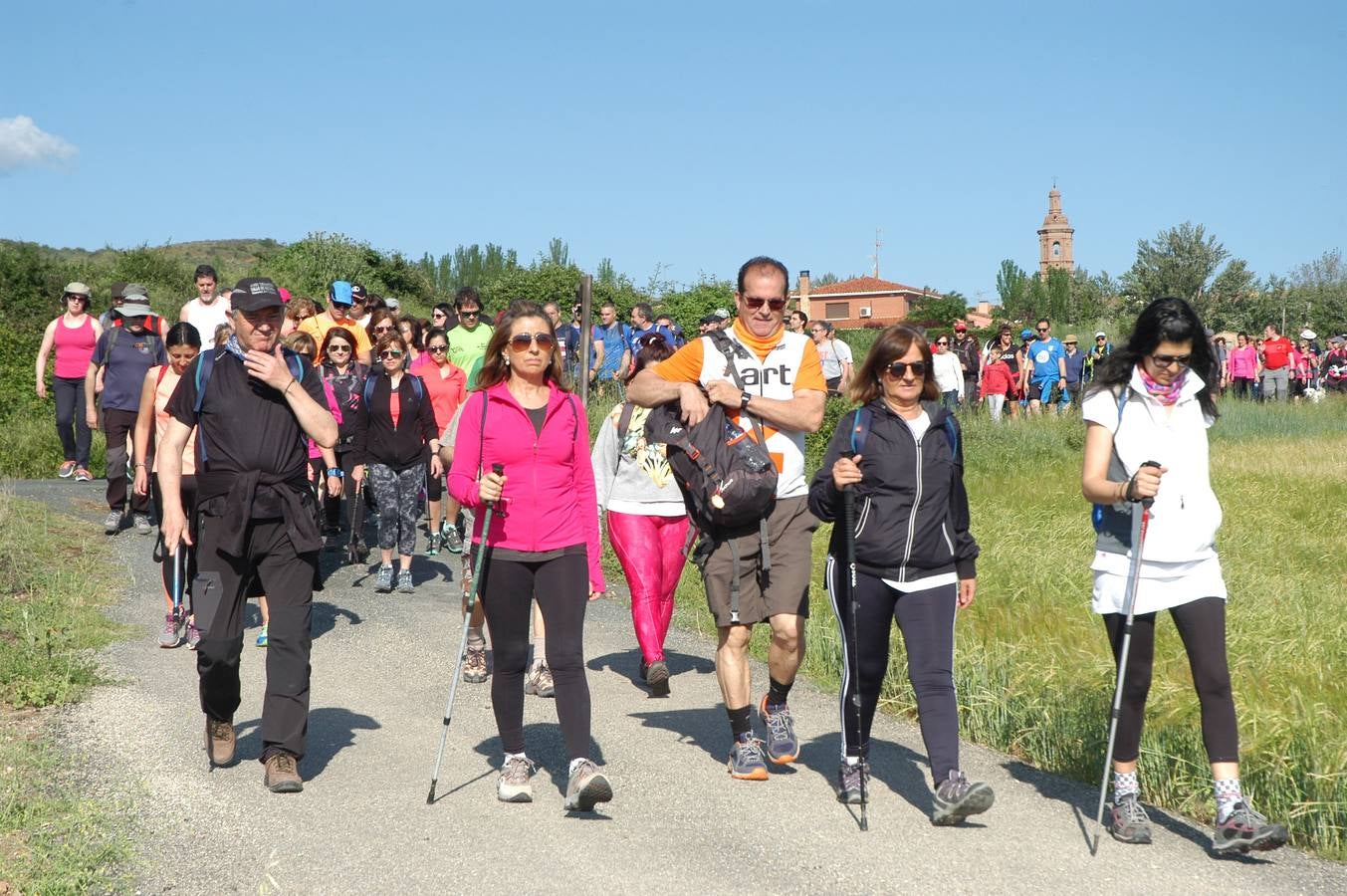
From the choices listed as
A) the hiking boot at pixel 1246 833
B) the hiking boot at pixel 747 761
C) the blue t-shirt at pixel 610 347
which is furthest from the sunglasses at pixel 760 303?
the blue t-shirt at pixel 610 347

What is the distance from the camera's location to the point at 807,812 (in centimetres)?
583

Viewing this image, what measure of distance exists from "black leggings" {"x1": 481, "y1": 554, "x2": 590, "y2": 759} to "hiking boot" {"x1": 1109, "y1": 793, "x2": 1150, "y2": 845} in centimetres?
207

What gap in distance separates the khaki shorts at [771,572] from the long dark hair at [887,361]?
0.60 metres

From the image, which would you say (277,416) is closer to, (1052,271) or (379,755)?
(379,755)

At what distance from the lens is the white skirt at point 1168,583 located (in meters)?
5.43

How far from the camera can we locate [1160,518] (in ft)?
18.0

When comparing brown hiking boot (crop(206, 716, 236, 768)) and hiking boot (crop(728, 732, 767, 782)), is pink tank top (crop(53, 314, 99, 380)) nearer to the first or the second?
brown hiking boot (crop(206, 716, 236, 768))

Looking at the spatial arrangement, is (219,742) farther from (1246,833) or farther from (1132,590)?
(1246,833)

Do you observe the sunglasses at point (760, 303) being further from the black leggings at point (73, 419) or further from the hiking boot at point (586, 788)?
the black leggings at point (73, 419)

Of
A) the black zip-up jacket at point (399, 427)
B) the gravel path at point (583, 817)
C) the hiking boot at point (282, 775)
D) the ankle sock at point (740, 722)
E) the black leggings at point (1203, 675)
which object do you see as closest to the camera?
the gravel path at point (583, 817)

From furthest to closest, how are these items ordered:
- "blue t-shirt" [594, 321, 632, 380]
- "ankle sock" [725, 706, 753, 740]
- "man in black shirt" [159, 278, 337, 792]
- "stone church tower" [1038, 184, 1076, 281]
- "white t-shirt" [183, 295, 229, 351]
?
"stone church tower" [1038, 184, 1076, 281] < "blue t-shirt" [594, 321, 632, 380] < "white t-shirt" [183, 295, 229, 351] < "ankle sock" [725, 706, 753, 740] < "man in black shirt" [159, 278, 337, 792]

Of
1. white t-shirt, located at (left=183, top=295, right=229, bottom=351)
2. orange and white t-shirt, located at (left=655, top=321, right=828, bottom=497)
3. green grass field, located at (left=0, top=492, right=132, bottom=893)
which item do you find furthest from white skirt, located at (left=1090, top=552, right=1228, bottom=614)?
white t-shirt, located at (left=183, top=295, right=229, bottom=351)

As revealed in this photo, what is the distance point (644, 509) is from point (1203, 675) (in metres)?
3.68

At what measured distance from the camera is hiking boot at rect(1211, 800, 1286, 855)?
16.8ft
